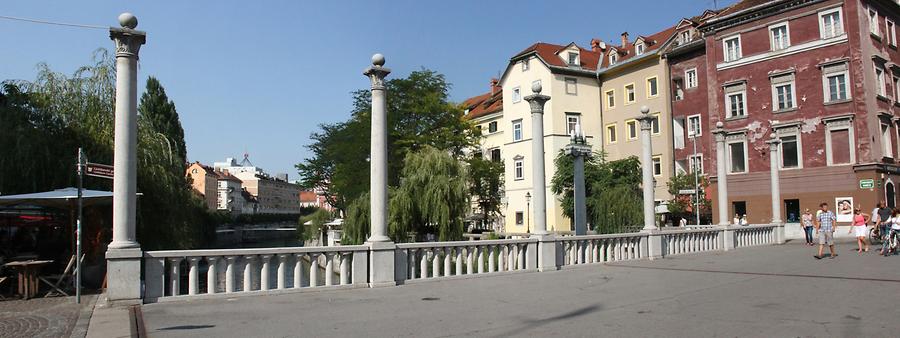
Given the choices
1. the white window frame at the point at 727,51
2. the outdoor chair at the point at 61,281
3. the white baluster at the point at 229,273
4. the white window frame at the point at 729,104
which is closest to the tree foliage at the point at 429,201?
the outdoor chair at the point at 61,281

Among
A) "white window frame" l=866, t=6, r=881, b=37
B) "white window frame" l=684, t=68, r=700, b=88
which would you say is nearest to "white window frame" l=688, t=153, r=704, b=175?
"white window frame" l=684, t=68, r=700, b=88

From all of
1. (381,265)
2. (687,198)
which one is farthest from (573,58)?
(381,265)

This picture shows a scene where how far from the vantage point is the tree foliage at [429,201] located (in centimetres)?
2741

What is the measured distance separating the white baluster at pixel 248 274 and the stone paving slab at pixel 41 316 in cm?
234

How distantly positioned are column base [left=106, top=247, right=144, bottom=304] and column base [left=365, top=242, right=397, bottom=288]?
3995mm

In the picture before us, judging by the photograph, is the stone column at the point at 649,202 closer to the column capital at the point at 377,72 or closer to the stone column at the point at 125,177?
the column capital at the point at 377,72

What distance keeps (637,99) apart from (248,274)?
44.4 meters

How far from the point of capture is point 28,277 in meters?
11.4

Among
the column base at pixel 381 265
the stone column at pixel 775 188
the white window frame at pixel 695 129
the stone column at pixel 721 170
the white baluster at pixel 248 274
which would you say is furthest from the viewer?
the white window frame at pixel 695 129

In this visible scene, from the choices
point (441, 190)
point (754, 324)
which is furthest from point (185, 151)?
point (754, 324)

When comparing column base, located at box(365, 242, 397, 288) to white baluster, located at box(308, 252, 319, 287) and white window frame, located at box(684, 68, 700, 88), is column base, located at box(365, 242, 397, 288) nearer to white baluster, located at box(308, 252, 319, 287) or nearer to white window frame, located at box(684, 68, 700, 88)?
white baluster, located at box(308, 252, 319, 287)

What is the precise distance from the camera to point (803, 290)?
10805 mm

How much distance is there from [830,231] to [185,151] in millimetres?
42328

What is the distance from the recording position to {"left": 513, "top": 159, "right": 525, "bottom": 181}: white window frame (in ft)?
180
